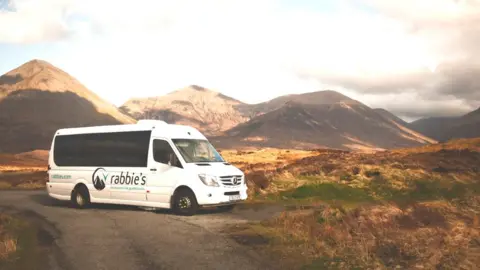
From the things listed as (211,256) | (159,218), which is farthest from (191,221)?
(211,256)

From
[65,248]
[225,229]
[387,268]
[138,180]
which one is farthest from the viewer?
[138,180]

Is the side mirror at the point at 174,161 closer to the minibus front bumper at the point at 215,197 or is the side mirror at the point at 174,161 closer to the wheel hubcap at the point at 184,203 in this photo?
the wheel hubcap at the point at 184,203

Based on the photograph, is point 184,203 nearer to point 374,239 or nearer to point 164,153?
point 164,153

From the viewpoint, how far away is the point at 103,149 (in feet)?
59.1

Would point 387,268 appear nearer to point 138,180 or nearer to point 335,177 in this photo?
point 138,180

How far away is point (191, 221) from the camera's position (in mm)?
14047

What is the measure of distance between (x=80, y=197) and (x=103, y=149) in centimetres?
209

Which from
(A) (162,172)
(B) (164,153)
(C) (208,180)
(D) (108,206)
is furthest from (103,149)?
(C) (208,180)

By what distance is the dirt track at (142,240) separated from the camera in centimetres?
888

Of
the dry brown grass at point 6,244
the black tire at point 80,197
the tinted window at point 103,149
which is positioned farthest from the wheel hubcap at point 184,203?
the dry brown grass at point 6,244

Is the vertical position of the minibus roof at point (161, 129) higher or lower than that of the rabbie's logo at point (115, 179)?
higher

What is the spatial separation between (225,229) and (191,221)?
5.83ft

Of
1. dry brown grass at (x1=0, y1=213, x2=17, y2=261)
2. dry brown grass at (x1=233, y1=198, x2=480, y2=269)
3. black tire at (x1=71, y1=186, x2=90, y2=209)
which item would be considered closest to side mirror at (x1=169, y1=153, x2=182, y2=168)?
dry brown grass at (x1=233, y1=198, x2=480, y2=269)

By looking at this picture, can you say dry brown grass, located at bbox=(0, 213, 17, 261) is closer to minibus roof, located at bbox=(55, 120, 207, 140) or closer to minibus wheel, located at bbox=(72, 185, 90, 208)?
minibus wheel, located at bbox=(72, 185, 90, 208)
